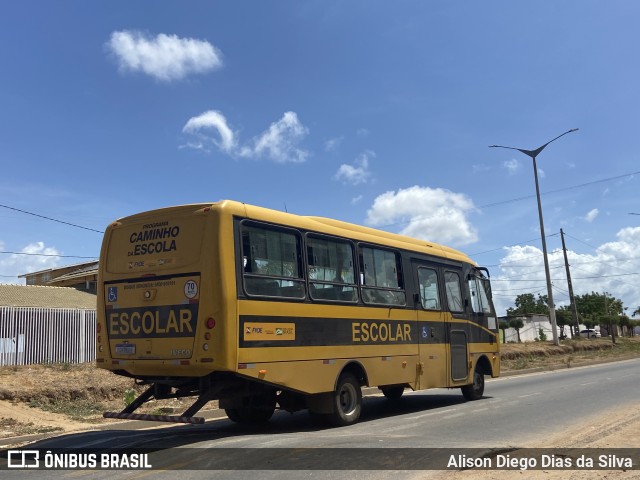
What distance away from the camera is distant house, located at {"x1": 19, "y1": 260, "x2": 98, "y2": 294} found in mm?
45844

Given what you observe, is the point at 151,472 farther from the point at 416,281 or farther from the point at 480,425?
the point at 416,281

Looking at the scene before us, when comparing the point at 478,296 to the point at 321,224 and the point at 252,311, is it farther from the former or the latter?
the point at 252,311

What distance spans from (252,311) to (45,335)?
14.1 meters

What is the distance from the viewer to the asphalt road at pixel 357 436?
6.84 m

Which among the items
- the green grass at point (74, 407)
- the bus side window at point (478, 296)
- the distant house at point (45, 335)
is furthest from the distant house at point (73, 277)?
the bus side window at point (478, 296)

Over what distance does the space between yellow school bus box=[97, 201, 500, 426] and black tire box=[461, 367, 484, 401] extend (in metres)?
2.62

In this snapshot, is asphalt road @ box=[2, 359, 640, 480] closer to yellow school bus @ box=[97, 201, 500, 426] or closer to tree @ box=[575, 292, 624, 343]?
yellow school bus @ box=[97, 201, 500, 426]

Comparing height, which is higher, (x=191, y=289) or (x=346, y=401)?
(x=191, y=289)

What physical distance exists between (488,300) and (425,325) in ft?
11.5

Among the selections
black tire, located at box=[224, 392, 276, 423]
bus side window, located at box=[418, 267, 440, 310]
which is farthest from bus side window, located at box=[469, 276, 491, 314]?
black tire, located at box=[224, 392, 276, 423]

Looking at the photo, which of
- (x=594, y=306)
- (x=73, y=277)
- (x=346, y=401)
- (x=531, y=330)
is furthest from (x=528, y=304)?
(x=346, y=401)

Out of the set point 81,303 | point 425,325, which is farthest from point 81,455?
point 81,303

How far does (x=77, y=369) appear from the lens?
17.4 m

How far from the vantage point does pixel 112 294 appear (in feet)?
30.4
